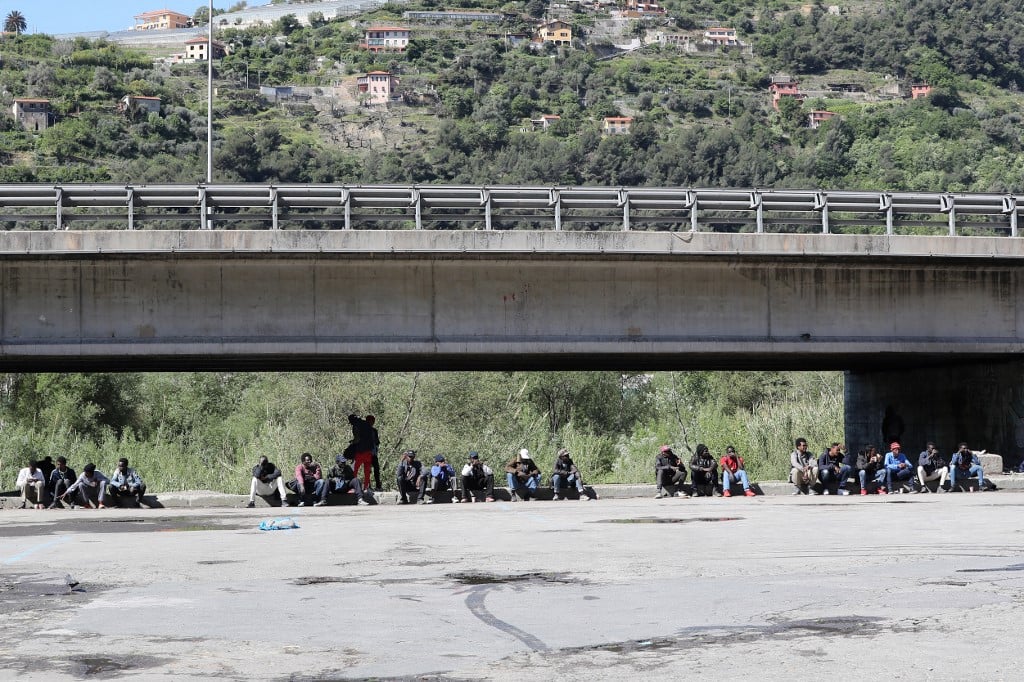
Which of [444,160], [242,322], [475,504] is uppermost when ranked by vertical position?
[444,160]

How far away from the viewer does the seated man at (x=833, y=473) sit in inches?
1024

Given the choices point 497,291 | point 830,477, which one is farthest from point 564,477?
point 830,477

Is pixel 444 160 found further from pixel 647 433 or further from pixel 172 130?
pixel 647 433

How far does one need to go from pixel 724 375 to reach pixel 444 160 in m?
116

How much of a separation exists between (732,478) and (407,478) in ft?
21.8

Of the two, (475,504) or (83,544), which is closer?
(83,544)

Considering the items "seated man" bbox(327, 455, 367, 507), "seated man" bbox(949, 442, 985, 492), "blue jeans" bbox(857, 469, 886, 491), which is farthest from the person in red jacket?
"seated man" bbox(327, 455, 367, 507)

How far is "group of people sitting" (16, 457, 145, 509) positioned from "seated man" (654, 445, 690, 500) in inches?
396

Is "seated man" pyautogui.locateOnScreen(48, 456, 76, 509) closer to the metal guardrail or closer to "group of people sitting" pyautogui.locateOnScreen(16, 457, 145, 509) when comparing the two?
"group of people sitting" pyautogui.locateOnScreen(16, 457, 145, 509)

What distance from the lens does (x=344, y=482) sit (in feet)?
81.5

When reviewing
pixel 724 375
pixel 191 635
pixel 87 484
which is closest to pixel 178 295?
pixel 87 484

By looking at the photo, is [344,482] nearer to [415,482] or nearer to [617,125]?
[415,482]

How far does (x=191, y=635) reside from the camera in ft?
29.4

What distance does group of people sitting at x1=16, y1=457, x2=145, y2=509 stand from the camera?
2430 cm
